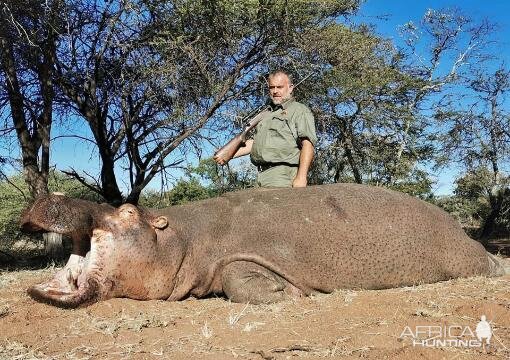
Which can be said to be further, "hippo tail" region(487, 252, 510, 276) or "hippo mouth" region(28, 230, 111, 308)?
"hippo tail" region(487, 252, 510, 276)

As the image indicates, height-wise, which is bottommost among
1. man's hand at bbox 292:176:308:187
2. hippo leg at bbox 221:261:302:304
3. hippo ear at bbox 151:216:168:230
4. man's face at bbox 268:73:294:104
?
hippo leg at bbox 221:261:302:304

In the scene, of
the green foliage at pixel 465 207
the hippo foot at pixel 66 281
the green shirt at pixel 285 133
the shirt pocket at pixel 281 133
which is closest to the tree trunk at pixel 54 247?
the green shirt at pixel 285 133

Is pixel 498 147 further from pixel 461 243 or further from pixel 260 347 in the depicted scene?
pixel 260 347

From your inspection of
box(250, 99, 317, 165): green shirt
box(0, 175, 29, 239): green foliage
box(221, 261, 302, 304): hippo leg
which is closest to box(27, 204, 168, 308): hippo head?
box(221, 261, 302, 304): hippo leg

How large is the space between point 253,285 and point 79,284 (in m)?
1.22

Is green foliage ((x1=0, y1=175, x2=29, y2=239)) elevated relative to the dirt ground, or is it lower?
elevated

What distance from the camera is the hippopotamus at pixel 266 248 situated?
170 inches

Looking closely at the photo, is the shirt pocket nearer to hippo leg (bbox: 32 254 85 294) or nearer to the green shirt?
the green shirt

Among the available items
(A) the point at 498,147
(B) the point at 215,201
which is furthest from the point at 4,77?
(A) the point at 498,147

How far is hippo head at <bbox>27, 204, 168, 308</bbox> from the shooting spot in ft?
13.6

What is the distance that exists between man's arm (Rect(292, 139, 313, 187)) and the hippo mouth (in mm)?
1874

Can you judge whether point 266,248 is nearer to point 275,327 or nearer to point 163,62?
point 275,327

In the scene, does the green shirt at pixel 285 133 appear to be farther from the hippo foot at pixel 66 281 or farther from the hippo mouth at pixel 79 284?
the hippo foot at pixel 66 281

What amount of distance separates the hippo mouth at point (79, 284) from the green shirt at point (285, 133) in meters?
1.95
